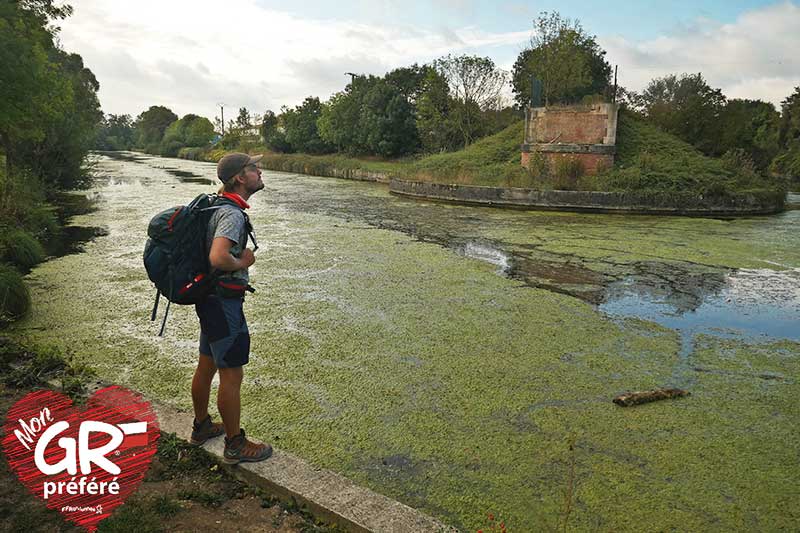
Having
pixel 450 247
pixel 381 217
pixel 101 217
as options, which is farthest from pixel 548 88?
pixel 101 217

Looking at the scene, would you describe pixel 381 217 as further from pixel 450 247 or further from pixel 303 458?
pixel 303 458

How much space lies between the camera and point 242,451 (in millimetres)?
2363

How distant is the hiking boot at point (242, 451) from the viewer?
234 centimetres

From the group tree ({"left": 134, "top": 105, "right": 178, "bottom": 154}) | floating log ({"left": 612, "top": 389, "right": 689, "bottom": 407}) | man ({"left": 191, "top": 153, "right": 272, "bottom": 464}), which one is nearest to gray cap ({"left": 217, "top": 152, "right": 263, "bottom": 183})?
man ({"left": 191, "top": 153, "right": 272, "bottom": 464})

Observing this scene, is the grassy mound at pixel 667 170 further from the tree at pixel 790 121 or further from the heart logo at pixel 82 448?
the tree at pixel 790 121

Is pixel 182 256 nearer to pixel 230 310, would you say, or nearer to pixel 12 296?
pixel 230 310

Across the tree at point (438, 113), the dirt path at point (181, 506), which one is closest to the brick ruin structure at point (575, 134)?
the tree at point (438, 113)

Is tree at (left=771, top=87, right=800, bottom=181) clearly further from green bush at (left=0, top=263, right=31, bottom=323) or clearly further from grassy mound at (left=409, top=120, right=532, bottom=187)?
green bush at (left=0, top=263, right=31, bottom=323)

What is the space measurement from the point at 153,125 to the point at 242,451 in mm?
106864

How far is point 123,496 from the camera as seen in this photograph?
207 centimetres

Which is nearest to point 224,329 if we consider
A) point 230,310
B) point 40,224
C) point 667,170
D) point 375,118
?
point 230,310

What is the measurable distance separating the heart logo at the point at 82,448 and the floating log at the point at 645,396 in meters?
2.58

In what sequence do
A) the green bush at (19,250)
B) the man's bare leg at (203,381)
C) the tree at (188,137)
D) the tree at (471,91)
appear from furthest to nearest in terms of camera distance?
the tree at (188,137)
the tree at (471,91)
the green bush at (19,250)
the man's bare leg at (203,381)

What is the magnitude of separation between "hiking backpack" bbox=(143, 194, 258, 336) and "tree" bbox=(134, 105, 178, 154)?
91272mm
